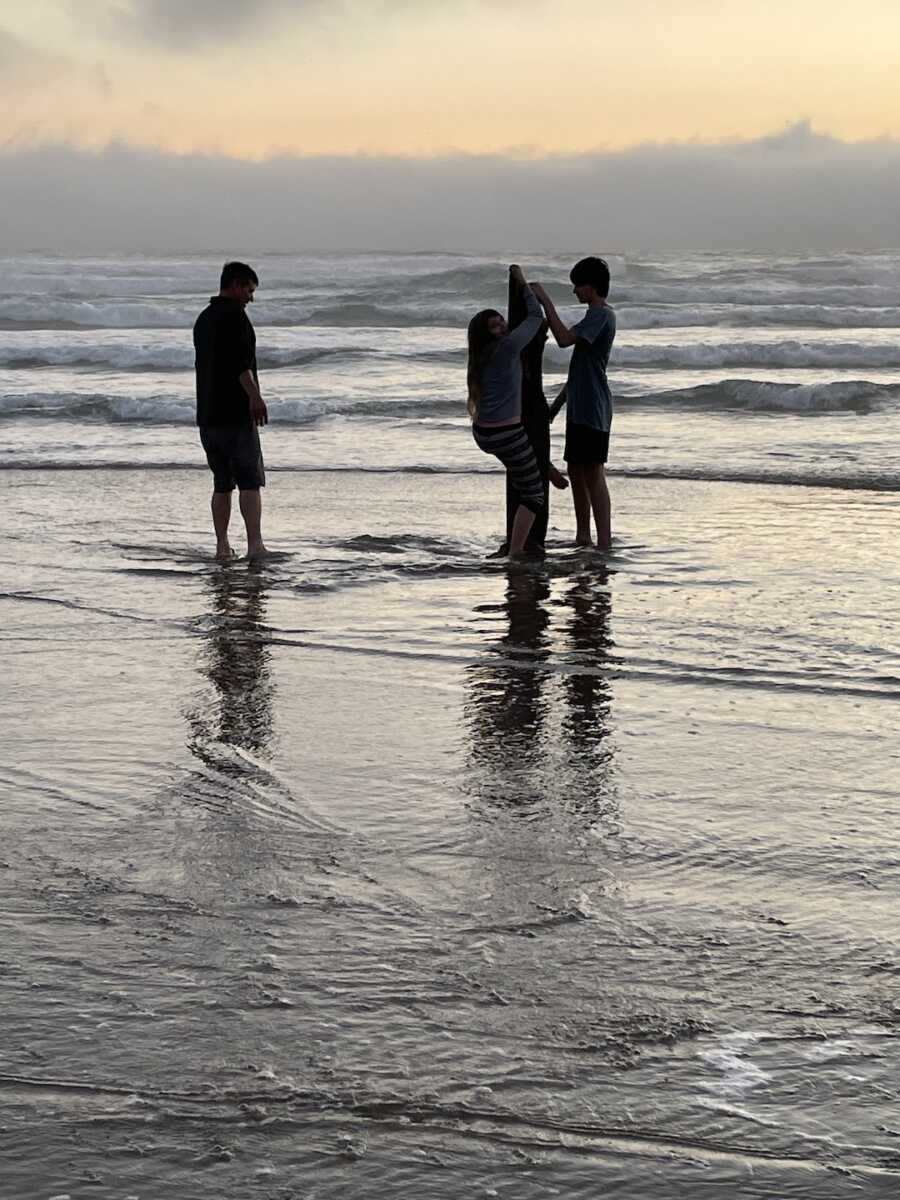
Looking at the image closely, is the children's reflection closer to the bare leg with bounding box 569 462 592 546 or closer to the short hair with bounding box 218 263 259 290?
the bare leg with bounding box 569 462 592 546

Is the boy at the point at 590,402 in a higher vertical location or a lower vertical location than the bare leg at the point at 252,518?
higher

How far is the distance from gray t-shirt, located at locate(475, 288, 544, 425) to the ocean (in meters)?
0.83

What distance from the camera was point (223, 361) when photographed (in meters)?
8.38

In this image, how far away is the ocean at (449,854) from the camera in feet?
8.93

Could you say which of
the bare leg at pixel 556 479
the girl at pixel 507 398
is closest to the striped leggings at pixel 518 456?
the girl at pixel 507 398

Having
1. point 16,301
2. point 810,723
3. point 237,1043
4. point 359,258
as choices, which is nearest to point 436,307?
point 16,301

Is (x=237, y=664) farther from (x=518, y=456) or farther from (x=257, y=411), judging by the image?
(x=518, y=456)

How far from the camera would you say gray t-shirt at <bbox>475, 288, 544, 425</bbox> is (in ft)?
26.6

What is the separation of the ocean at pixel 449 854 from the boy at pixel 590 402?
0.28 meters

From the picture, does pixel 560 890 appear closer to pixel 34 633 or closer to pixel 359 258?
pixel 34 633

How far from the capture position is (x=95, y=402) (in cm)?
1742

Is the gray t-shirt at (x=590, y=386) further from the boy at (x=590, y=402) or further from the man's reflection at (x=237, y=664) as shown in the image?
the man's reflection at (x=237, y=664)

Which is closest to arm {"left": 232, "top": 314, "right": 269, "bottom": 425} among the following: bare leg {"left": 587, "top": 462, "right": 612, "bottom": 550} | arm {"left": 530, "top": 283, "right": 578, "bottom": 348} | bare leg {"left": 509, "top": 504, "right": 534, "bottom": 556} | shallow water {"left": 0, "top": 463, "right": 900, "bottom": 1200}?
shallow water {"left": 0, "top": 463, "right": 900, "bottom": 1200}

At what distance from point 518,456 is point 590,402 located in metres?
0.55
